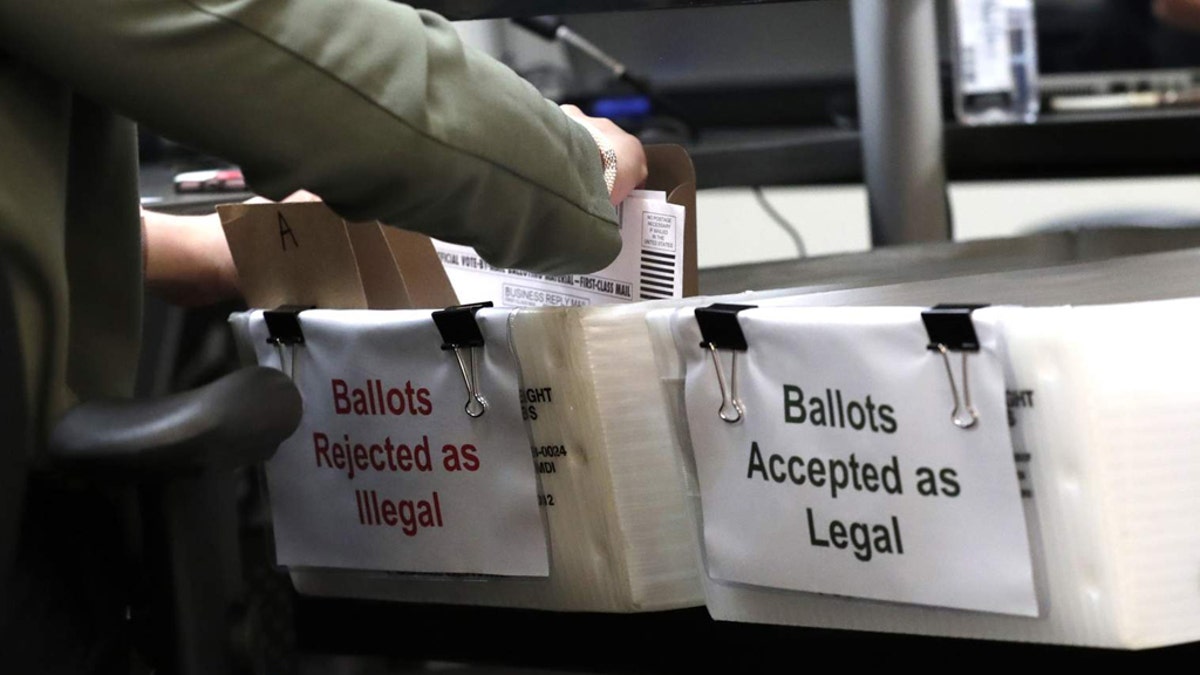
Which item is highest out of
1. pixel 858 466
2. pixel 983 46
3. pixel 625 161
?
pixel 625 161

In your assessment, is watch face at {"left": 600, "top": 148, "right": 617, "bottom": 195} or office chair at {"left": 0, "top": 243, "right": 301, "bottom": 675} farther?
watch face at {"left": 600, "top": 148, "right": 617, "bottom": 195}

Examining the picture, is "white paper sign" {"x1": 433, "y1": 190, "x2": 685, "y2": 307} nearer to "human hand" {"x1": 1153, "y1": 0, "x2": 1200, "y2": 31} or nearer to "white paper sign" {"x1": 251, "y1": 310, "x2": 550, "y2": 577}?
"white paper sign" {"x1": 251, "y1": 310, "x2": 550, "y2": 577}

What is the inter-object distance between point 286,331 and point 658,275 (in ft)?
0.74

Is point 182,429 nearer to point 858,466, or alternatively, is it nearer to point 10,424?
point 10,424

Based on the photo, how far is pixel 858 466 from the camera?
0.68m

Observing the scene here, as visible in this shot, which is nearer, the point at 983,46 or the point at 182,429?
the point at 182,429

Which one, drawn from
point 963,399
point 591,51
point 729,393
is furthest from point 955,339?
point 591,51

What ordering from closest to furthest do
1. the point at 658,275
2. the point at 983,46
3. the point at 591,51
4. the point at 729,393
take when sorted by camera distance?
the point at 729,393
the point at 658,275
the point at 591,51
the point at 983,46

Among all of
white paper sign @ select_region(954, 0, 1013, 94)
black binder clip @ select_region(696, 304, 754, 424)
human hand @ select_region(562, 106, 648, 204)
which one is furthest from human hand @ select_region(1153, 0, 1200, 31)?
black binder clip @ select_region(696, 304, 754, 424)

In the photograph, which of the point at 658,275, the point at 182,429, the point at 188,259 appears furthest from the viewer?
the point at 188,259

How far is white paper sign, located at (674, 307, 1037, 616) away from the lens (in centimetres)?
64

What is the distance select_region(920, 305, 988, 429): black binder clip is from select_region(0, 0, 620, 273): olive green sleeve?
8.2 inches

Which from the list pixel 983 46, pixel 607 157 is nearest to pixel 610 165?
pixel 607 157

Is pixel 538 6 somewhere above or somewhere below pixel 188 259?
above
